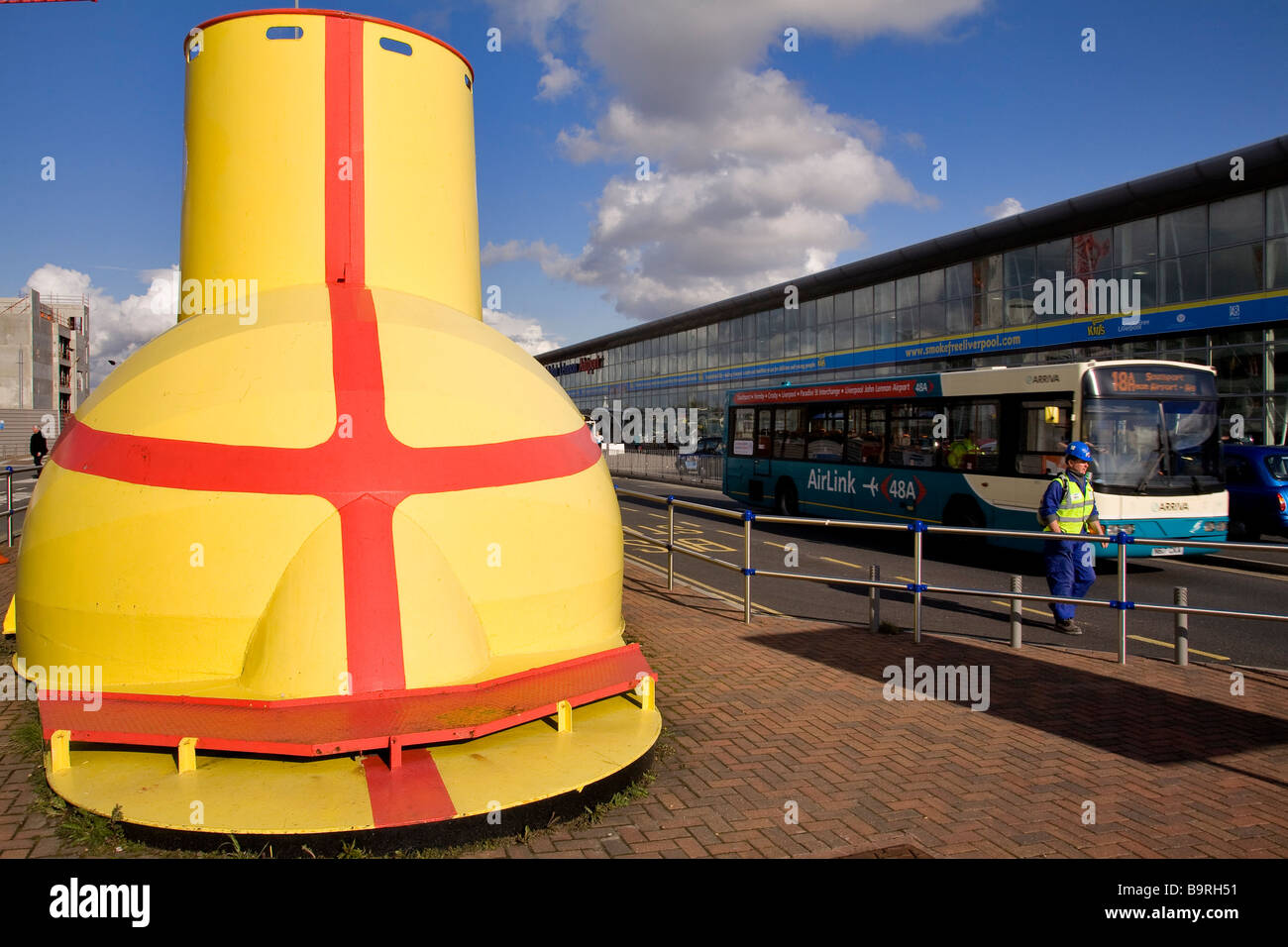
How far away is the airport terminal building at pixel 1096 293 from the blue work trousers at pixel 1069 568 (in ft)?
60.9

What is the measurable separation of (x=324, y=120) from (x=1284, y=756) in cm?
788

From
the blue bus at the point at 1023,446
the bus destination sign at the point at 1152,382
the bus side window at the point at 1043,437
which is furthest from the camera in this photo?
the bus side window at the point at 1043,437

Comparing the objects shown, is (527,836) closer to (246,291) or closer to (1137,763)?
(1137,763)

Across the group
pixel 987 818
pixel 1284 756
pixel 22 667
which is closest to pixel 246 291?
pixel 22 667

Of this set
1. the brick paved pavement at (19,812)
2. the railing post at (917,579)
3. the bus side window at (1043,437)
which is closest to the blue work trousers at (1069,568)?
the railing post at (917,579)

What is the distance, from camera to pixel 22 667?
5715mm

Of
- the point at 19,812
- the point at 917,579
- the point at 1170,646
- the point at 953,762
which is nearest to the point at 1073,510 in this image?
the point at 1170,646

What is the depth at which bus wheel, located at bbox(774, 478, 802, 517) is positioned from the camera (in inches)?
848

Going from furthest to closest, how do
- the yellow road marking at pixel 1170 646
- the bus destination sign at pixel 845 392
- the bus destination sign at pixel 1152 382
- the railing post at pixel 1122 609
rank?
the bus destination sign at pixel 845 392, the bus destination sign at pixel 1152 382, the yellow road marking at pixel 1170 646, the railing post at pixel 1122 609

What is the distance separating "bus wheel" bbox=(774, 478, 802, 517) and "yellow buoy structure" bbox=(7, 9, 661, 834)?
50.0ft

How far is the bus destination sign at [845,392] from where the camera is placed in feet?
56.5

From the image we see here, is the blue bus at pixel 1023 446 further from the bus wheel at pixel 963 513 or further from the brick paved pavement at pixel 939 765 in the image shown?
the brick paved pavement at pixel 939 765

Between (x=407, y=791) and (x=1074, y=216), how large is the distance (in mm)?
29089
